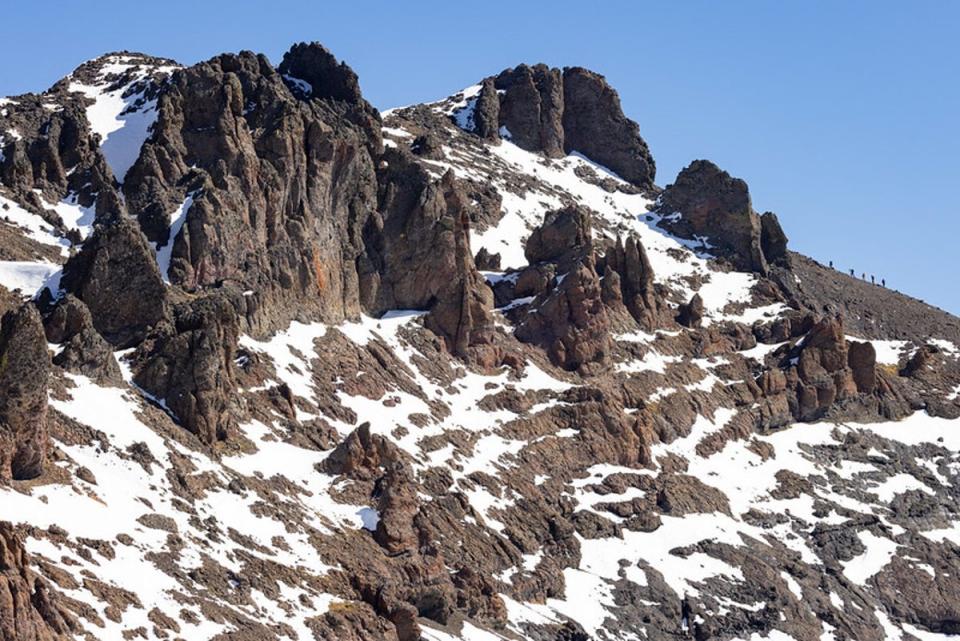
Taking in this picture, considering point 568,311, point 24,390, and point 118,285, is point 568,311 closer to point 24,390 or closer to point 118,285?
A: point 118,285

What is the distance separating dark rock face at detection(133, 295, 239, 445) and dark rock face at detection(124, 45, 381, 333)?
12.7 meters

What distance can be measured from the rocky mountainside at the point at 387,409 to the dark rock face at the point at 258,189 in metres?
0.34

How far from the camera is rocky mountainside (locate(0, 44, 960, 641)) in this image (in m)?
96.6

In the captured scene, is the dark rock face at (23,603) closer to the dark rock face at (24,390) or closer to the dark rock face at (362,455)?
the dark rock face at (24,390)

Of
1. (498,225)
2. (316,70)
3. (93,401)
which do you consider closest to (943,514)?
(498,225)

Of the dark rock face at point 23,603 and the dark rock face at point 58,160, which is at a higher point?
the dark rock face at point 58,160

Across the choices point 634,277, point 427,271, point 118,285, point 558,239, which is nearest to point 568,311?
point 558,239

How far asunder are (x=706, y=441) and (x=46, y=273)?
72257 mm

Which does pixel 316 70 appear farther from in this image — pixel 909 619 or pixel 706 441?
pixel 909 619

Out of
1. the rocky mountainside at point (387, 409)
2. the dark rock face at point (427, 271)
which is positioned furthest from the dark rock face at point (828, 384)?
the dark rock face at point (427, 271)

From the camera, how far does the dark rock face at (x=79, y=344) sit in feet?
350

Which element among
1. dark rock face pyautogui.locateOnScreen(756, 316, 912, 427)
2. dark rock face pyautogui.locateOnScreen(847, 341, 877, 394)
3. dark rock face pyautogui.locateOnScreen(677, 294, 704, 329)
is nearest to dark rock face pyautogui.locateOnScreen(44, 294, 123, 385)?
dark rock face pyautogui.locateOnScreen(756, 316, 912, 427)

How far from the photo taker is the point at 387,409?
13675 centimetres

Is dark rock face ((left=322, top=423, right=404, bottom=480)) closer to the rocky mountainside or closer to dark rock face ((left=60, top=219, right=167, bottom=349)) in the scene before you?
the rocky mountainside
